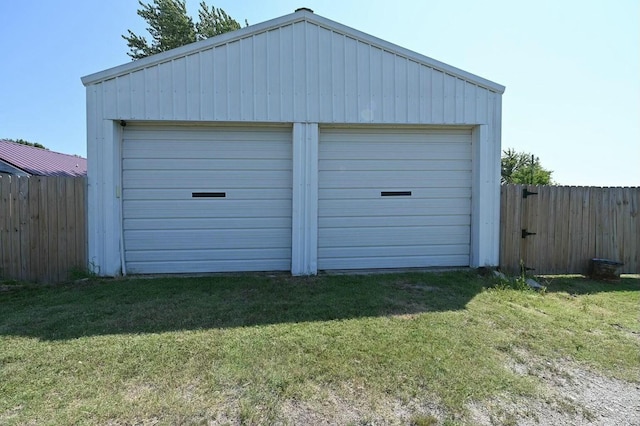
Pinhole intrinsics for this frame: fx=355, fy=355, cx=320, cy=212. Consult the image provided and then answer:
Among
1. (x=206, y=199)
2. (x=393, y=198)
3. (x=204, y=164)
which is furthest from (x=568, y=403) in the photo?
(x=204, y=164)

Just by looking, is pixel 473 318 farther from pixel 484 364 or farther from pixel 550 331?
pixel 484 364

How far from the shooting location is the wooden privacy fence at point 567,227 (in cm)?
674

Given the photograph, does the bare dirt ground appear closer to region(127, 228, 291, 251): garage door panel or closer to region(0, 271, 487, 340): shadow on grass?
region(0, 271, 487, 340): shadow on grass

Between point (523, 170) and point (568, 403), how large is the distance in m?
31.7

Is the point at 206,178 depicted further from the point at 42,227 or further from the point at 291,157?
the point at 42,227

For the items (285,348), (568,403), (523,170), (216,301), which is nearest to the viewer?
(568,403)

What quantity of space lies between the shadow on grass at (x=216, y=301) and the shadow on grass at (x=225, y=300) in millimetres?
11

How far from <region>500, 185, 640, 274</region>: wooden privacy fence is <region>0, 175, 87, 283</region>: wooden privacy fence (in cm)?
757

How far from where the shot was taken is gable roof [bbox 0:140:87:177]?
12453 millimetres

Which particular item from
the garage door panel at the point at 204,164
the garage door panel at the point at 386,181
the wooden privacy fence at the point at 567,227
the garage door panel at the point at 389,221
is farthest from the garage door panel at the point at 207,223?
the wooden privacy fence at the point at 567,227

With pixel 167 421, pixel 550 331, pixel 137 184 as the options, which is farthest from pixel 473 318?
pixel 137 184

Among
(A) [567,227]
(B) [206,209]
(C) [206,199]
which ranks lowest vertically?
(A) [567,227]

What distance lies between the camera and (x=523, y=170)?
2988 centimetres

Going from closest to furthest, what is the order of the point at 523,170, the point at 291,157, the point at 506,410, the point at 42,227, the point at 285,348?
the point at 506,410
the point at 285,348
the point at 42,227
the point at 291,157
the point at 523,170
